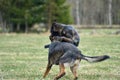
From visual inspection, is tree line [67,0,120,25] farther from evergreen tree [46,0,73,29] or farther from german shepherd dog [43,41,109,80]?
german shepherd dog [43,41,109,80]

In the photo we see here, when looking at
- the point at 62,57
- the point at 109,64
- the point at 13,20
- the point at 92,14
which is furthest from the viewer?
the point at 92,14

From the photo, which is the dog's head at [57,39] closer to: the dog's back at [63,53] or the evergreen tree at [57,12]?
the dog's back at [63,53]

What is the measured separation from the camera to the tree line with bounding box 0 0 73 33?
51.7 metres

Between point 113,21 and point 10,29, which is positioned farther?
point 113,21

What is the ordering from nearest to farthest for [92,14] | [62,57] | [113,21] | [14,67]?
1. [62,57]
2. [14,67]
3. [113,21]
4. [92,14]

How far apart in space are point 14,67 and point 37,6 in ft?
121

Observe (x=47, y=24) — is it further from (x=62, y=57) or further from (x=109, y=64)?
(x=62, y=57)

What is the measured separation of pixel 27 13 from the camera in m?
52.1

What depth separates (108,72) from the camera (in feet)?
49.2

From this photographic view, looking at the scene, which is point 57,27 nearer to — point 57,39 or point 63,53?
point 57,39

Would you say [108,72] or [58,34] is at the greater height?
[58,34]

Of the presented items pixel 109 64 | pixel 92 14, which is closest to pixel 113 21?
pixel 92 14

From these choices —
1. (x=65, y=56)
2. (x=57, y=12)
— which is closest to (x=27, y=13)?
(x=57, y=12)

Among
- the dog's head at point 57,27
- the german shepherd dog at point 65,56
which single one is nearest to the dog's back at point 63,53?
the german shepherd dog at point 65,56
